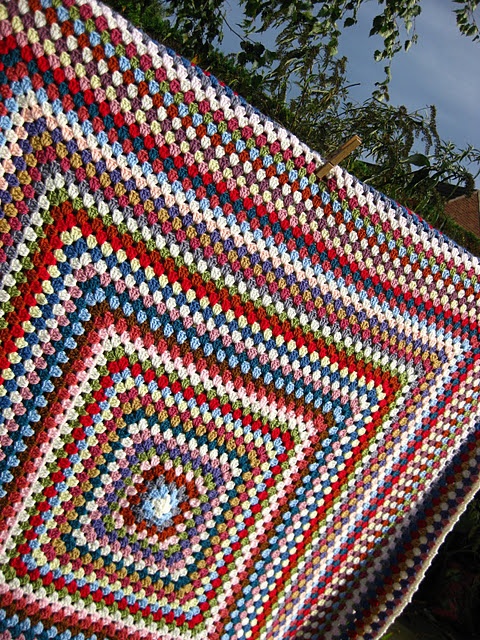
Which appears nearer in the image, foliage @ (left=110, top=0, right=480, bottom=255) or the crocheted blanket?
the crocheted blanket

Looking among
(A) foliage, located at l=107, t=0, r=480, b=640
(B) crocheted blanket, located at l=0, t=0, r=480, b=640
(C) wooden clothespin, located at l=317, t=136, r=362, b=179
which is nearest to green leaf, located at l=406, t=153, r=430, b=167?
(A) foliage, located at l=107, t=0, r=480, b=640

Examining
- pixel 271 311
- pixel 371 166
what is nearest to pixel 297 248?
pixel 271 311

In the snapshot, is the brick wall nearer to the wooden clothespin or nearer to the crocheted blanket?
the crocheted blanket

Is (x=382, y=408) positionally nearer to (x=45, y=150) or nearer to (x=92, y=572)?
(x=92, y=572)

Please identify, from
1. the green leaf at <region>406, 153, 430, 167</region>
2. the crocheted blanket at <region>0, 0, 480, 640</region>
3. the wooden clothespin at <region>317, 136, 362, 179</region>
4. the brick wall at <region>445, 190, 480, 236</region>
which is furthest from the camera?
the brick wall at <region>445, 190, 480, 236</region>

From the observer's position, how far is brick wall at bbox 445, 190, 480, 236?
2.14 meters

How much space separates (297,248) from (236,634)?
76cm

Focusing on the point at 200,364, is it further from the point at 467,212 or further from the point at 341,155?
the point at 467,212

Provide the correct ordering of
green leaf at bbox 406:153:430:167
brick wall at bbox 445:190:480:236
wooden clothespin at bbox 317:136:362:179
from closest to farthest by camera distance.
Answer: wooden clothespin at bbox 317:136:362:179
green leaf at bbox 406:153:430:167
brick wall at bbox 445:190:480:236

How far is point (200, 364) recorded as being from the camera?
0.95 m

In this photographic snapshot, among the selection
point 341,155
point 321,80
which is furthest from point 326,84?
point 341,155

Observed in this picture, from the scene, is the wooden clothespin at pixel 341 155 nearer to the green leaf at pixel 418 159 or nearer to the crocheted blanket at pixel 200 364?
the crocheted blanket at pixel 200 364

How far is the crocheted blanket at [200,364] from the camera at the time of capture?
799mm

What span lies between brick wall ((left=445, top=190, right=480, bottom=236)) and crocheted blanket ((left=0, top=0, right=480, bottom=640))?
109cm
